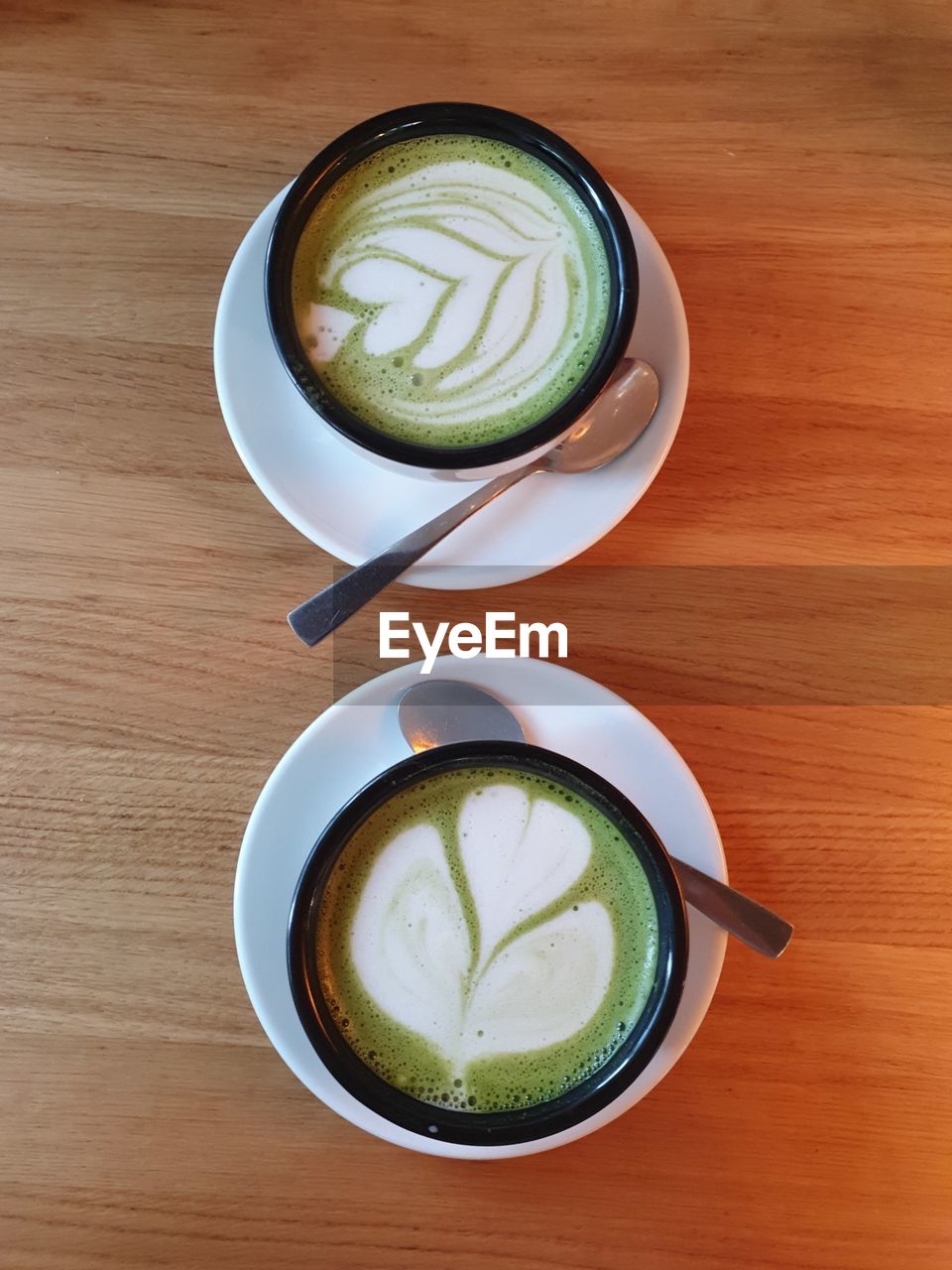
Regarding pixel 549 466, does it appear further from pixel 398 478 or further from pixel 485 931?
pixel 485 931

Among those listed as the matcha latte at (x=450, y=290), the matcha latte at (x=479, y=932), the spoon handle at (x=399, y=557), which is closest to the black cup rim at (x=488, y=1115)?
the matcha latte at (x=479, y=932)

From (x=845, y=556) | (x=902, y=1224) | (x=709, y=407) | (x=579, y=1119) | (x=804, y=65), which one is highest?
(x=804, y=65)

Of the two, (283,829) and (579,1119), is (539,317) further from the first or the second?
(579,1119)

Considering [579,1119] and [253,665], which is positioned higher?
[253,665]

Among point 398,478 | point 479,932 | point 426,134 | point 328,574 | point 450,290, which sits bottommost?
point 479,932

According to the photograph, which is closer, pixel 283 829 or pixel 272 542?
pixel 283 829

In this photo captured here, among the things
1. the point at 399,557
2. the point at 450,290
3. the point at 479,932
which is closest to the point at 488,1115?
the point at 479,932

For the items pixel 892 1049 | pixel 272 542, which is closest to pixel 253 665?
pixel 272 542
